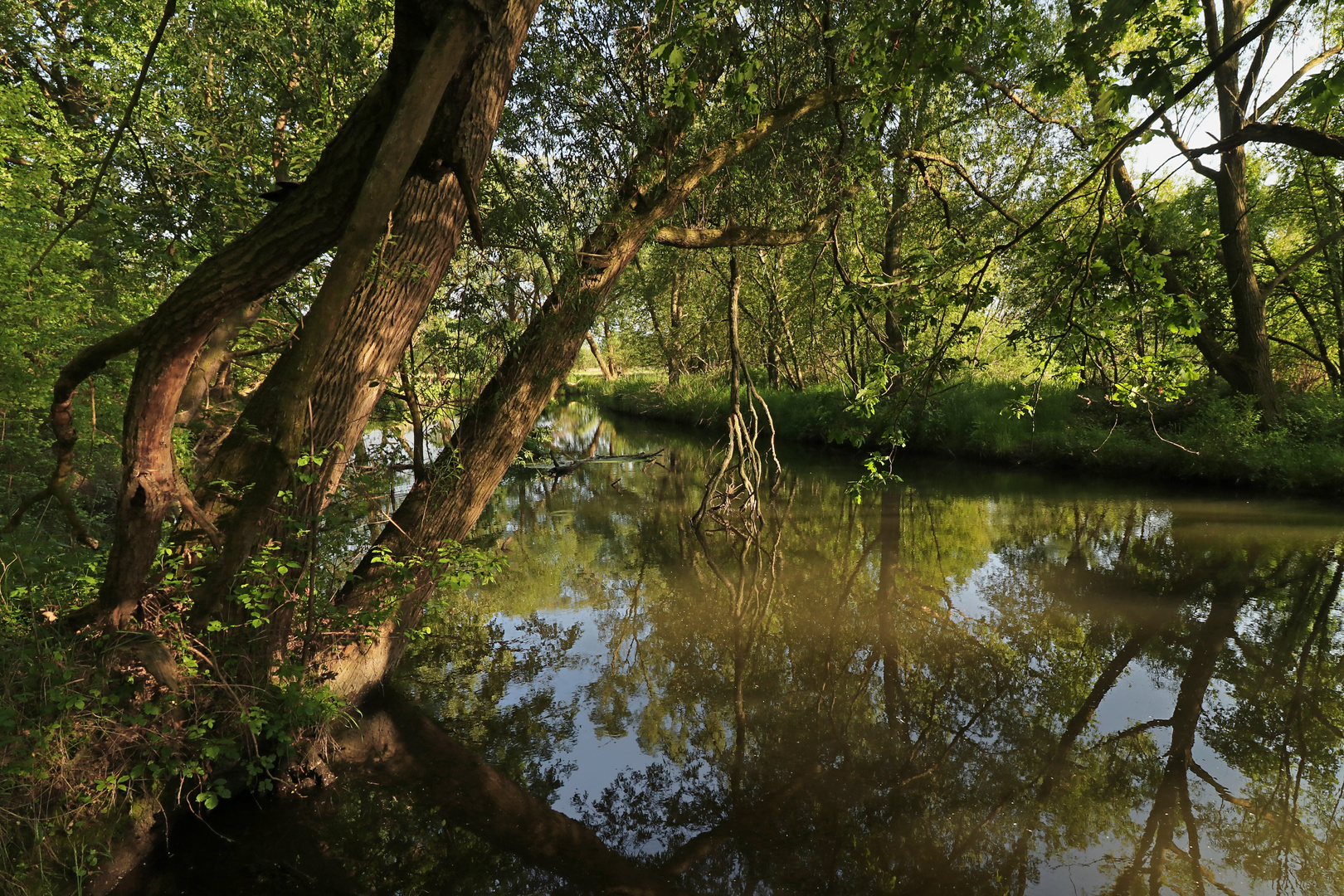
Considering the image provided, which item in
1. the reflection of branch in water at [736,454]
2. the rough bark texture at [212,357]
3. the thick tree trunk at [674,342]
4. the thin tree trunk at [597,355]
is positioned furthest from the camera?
the thick tree trunk at [674,342]

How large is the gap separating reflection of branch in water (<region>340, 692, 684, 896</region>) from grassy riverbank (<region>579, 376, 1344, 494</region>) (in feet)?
10.9

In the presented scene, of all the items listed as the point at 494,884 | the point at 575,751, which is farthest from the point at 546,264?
the point at 494,884

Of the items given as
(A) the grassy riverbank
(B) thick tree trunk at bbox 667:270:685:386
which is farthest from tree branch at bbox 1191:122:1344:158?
(B) thick tree trunk at bbox 667:270:685:386

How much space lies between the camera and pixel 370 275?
11.1ft

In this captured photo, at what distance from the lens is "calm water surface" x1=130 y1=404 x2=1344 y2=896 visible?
3.37m

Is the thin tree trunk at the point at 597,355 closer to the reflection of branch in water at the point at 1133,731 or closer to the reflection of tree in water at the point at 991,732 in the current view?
the reflection of tree in water at the point at 991,732

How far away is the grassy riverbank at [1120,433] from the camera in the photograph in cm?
1047

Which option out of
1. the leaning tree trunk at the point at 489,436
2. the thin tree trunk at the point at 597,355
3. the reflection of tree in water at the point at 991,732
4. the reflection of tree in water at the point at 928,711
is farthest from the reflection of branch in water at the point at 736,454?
the leaning tree trunk at the point at 489,436

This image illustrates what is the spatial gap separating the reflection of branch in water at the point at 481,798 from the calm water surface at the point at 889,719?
0.08 meters

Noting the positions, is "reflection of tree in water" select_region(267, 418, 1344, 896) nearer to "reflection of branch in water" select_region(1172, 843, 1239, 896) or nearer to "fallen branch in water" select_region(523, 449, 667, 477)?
"reflection of branch in water" select_region(1172, 843, 1239, 896)

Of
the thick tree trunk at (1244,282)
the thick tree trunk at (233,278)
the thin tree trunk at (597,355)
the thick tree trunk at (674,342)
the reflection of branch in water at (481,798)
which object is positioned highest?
the thick tree trunk at (1244,282)

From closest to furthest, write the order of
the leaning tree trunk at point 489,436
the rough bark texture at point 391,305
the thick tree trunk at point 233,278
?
the thick tree trunk at point 233,278
the rough bark texture at point 391,305
the leaning tree trunk at point 489,436

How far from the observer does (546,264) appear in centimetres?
493

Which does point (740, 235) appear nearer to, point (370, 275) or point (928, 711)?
point (370, 275)
